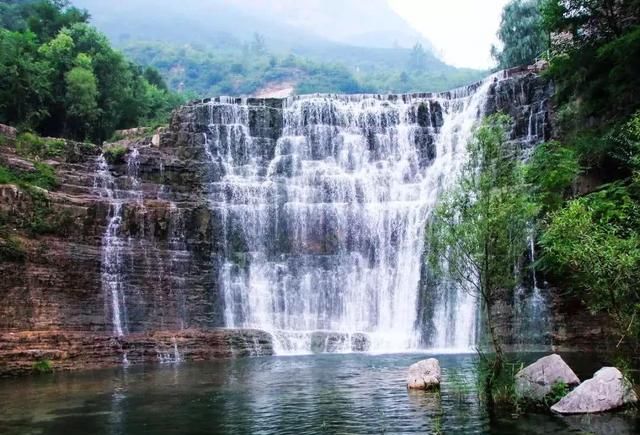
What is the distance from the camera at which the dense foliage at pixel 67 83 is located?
5153 cm

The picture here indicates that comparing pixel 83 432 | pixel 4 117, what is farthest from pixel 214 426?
pixel 4 117

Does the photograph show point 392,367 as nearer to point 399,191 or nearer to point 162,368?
point 162,368

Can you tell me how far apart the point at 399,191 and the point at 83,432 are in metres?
34.5

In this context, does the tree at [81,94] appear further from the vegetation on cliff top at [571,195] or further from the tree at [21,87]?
the vegetation on cliff top at [571,195]

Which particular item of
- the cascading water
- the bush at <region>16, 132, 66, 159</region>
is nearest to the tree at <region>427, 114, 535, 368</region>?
the cascading water

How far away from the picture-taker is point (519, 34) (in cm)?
6681

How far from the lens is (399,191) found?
47.6 metres

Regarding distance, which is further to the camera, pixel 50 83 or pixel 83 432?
pixel 50 83

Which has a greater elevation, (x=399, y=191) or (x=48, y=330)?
(x=399, y=191)

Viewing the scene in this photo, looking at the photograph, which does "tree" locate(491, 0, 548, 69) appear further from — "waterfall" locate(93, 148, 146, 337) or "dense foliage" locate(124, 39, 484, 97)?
"dense foliage" locate(124, 39, 484, 97)

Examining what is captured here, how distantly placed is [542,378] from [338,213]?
2992 centimetres

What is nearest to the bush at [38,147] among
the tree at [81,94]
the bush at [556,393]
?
the tree at [81,94]

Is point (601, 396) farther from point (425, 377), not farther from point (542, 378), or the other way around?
point (425, 377)

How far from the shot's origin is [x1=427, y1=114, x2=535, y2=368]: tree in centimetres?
1677
